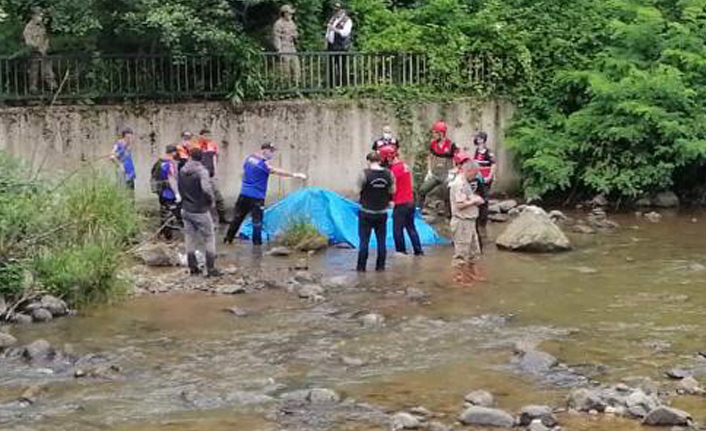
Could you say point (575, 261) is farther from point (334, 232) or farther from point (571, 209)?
point (571, 209)

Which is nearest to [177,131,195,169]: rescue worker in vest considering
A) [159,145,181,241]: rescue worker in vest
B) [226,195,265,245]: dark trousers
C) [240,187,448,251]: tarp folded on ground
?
[159,145,181,241]: rescue worker in vest

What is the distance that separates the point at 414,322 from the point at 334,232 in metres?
5.43

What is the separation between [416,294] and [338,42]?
395 inches

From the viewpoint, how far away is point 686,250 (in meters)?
18.3

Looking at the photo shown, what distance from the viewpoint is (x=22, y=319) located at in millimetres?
13195

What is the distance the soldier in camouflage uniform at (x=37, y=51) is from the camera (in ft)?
66.6

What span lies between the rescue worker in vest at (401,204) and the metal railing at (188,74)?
4980 millimetres

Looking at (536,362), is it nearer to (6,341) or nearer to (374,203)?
(374,203)

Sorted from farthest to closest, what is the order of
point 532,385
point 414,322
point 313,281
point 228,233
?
point 228,233 → point 313,281 → point 414,322 → point 532,385

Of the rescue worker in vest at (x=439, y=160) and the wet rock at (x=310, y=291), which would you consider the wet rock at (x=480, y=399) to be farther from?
the rescue worker in vest at (x=439, y=160)

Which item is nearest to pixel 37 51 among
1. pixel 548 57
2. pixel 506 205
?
pixel 506 205

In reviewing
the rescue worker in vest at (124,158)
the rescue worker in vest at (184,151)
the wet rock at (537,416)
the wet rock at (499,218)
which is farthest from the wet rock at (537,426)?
the wet rock at (499,218)

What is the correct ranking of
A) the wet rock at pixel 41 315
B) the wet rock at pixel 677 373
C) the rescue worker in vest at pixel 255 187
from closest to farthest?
the wet rock at pixel 677 373 → the wet rock at pixel 41 315 → the rescue worker in vest at pixel 255 187

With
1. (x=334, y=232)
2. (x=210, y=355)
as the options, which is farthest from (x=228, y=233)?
(x=210, y=355)
